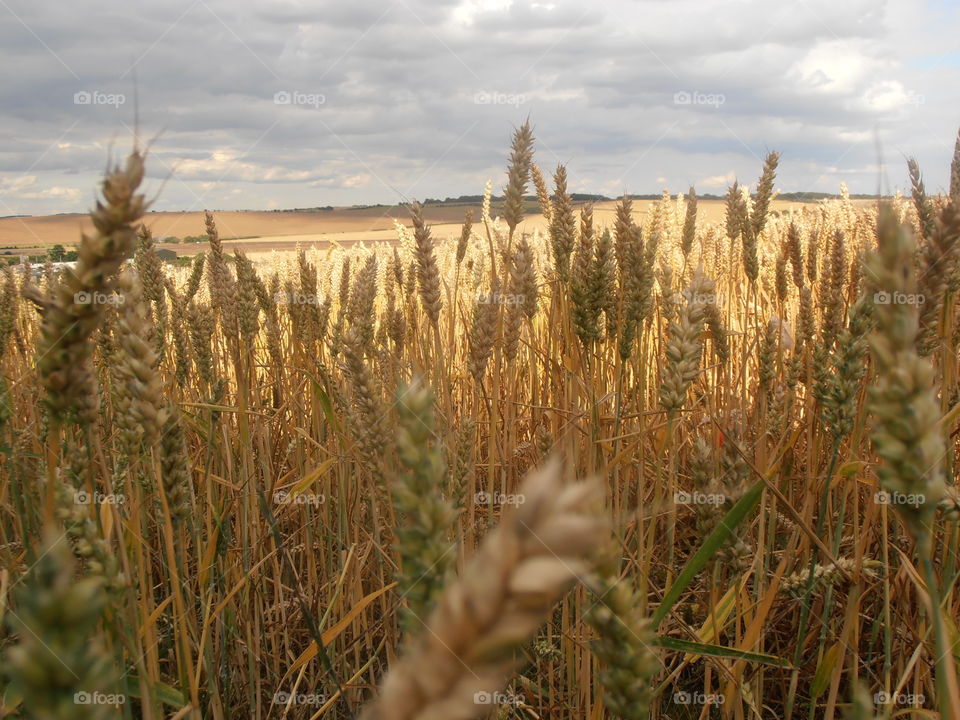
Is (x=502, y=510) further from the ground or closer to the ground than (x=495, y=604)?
closer to the ground

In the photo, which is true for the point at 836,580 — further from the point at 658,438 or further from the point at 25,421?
the point at 25,421

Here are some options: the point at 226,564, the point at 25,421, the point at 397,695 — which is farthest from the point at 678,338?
the point at 25,421

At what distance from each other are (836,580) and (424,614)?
1322mm

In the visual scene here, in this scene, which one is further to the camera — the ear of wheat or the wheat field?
the wheat field

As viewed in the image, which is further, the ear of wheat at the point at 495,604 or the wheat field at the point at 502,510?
the wheat field at the point at 502,510

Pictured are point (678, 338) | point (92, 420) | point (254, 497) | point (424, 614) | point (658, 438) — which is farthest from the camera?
point (658, 438)

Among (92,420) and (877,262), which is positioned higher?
(877,262)

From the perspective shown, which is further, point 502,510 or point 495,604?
point 502,510

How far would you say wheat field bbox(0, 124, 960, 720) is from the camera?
586 mm

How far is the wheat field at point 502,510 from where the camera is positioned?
1.92ft

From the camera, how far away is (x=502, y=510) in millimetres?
2174

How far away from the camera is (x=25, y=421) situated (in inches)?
136

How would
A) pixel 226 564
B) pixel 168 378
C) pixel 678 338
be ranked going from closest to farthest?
pixel 678 338 → pixel 226 564 → pixel 168 378

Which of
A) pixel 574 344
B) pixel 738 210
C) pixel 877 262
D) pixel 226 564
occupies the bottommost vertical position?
pixel 226 564
